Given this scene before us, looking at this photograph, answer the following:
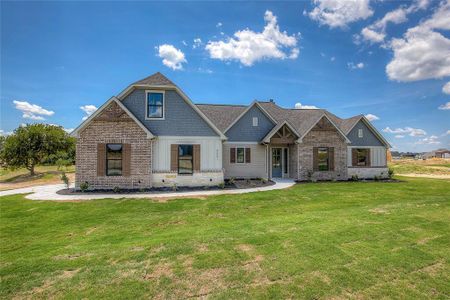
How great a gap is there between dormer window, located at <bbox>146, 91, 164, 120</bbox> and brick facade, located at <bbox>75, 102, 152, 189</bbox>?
4.71ft

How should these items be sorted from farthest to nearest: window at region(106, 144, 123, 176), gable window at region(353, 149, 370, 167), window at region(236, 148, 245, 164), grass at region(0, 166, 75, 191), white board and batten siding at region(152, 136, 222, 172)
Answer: gable window at region(353, 149, 370, 167) → window at region(236, 148, 245, 164) → grass at region(0, 166, 75, 191) → white board and batten siding at region(152, 136, 222, 172) → window at region(106, 144, 123, 176)

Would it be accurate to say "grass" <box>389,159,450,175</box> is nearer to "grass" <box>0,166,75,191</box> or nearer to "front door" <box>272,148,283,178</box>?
"front door" <box>272,148,283,178</box>

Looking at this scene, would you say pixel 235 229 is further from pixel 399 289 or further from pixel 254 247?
pixel 399 289

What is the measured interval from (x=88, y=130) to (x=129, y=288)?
42.2 ft

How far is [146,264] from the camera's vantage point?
4.64m

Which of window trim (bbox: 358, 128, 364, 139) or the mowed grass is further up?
window trim (bbox: 358, 128, 364, 139)

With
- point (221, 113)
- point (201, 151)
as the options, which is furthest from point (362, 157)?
point (201, 151)

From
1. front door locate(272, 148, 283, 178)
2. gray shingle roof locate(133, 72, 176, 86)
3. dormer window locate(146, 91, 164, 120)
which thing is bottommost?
front door locate(272, 148, 283, 178)

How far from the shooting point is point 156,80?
15.5 metres

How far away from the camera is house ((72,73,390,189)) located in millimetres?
14273

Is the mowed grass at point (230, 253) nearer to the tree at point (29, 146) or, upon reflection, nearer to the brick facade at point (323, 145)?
the brick facade at point (323, 145)

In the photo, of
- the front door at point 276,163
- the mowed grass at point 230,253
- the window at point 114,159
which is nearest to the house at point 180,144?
the window at point 114,159

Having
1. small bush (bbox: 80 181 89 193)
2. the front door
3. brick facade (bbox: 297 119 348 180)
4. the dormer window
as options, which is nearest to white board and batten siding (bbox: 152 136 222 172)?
the dormer window

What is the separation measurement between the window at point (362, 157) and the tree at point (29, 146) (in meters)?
27.2
